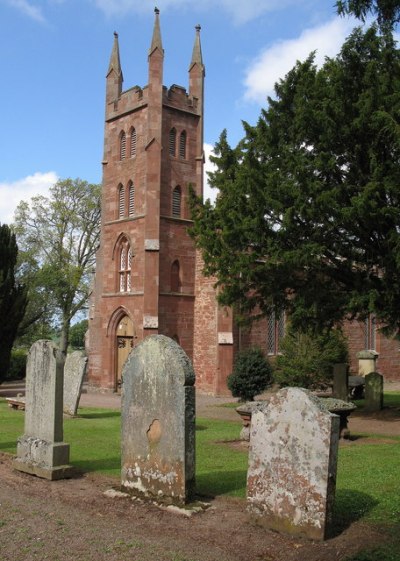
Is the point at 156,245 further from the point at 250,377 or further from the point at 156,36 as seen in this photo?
the point at 156,36

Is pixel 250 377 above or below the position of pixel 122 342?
below

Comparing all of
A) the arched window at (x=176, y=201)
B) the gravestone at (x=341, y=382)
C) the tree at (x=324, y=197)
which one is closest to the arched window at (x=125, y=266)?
the arched window at (x=176, y=201)

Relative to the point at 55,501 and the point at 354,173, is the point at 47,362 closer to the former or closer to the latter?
the point at 55,501

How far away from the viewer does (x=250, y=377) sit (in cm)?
2092

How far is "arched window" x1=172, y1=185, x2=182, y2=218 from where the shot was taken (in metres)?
28.4

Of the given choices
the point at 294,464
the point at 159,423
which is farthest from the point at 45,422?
the point at 294,464

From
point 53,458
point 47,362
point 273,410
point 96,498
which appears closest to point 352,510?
point 273,410

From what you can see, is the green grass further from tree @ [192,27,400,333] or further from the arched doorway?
the arched doorway

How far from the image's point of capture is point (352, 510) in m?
6.73

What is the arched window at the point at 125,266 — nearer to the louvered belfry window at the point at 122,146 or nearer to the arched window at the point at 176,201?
the arched window at the point at 176,201

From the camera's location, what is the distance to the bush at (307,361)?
2339 centimetres

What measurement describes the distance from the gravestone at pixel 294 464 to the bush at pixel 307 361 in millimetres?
17030

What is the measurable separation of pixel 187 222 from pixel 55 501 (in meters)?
22.0

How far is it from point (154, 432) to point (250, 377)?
13870 millimetres
